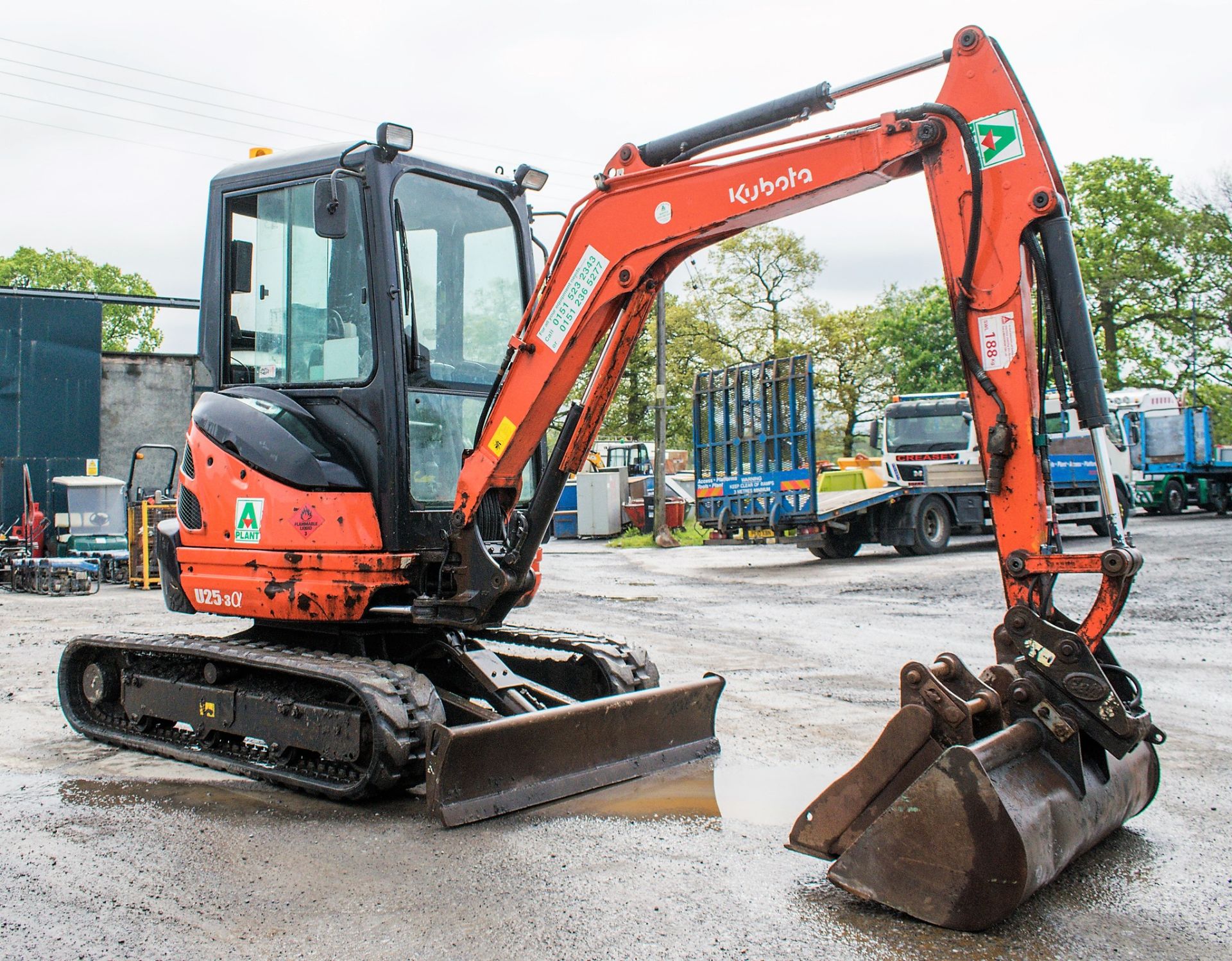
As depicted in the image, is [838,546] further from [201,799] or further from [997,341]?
[997,341]

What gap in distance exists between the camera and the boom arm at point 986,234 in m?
3.97

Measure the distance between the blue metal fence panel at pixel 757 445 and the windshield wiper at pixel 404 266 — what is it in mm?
11867

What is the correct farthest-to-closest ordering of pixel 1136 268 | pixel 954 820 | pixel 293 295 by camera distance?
pixel 1136 268
pixel 293 295
pixel 954 820

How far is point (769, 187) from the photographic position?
4527 millimetres

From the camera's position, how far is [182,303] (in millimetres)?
11547

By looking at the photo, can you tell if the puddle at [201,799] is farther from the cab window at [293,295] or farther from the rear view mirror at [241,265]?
the rear view mirror at [241,265]

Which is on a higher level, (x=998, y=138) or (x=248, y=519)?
(x=998, y=138)

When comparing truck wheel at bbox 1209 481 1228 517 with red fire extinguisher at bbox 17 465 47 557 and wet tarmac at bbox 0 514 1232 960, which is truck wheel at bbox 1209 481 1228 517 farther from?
red fire extinguisher at bbox 17 465 47 557

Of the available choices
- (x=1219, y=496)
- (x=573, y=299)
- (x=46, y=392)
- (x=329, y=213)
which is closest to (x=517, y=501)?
(x=573, y=299)

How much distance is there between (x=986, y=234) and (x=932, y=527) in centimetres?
1514

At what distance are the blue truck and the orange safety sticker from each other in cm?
1177

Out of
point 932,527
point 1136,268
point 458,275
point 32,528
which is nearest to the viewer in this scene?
point 458,275


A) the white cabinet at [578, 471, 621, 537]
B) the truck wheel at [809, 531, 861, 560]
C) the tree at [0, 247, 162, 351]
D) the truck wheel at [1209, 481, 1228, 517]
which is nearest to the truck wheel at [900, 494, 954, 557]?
the truck wheel at [809, 531, 861, 560]

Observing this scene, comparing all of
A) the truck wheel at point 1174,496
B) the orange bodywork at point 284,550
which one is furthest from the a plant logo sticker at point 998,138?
the truck wheel at point 1174,496
